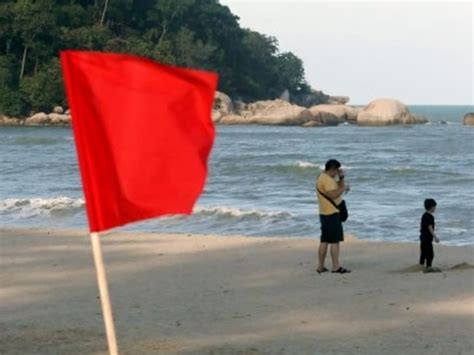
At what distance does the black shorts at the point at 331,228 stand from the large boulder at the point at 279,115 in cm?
8372

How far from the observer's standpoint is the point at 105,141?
5.27m

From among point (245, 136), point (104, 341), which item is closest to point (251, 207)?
point (104, 341)

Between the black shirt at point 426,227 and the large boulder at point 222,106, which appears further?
the large boulder at point 222,106

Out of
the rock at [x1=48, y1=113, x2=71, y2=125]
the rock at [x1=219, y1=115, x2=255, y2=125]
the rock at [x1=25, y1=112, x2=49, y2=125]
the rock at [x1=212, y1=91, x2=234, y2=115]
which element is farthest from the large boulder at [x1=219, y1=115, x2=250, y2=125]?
the rock at [x1=25, y1=112, x2=49, y2=125]

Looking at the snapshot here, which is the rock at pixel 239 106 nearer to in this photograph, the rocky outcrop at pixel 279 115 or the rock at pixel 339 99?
the rocky outcrop at pixel 279 115

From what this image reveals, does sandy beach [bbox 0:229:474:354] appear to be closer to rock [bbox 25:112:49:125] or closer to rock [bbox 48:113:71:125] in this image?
rock [bbox 48:113:71:125]

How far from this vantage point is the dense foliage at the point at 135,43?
85750 mm

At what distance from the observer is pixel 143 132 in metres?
5.39

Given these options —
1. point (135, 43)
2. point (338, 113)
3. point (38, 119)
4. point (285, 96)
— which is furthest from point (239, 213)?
point (285, 96)

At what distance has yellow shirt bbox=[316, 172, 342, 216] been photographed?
483 inches

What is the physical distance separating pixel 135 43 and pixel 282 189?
64893mm

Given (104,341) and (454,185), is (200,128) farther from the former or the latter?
(454,185)

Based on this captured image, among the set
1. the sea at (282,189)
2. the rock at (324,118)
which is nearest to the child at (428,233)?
the sea at (282,189)

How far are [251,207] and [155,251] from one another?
905 centimetres
